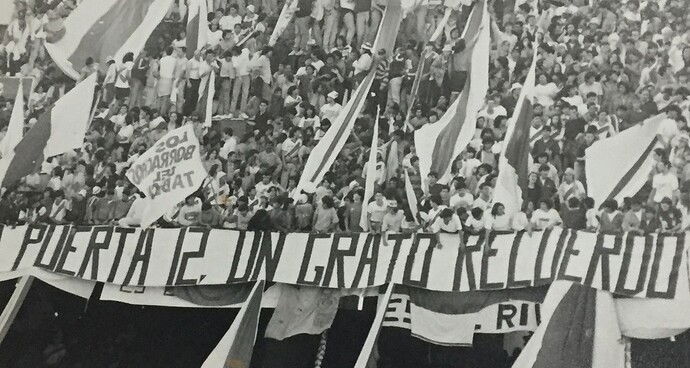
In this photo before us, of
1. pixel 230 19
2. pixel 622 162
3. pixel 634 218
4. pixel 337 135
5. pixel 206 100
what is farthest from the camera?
pixel 230 19

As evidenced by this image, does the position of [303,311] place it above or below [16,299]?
above

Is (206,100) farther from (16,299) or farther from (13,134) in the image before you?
(16,299)

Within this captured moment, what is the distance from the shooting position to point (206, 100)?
6250mm

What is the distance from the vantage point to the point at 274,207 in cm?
588

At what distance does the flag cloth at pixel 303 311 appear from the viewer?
5562mm

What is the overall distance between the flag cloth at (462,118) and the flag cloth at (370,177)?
0.29 meters

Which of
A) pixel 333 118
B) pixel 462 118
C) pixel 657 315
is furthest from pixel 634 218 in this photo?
pixel 333 118

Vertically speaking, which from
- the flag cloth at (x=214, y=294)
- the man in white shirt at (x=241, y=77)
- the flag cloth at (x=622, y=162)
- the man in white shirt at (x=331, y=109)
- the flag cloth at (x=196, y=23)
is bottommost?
the flag cloth at (x=214, y=294)

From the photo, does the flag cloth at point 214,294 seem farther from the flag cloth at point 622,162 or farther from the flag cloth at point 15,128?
the flag cloth at point 622,162

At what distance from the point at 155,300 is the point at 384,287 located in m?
1.66

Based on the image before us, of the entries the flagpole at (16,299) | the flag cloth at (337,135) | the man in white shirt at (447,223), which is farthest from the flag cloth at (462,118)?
the flagpole at (16,299)

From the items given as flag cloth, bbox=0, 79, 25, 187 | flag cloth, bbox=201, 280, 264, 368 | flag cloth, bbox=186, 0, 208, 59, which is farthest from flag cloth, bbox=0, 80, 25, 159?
flag cloth, bbox=201, 280, 264, 368

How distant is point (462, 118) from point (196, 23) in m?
2.19

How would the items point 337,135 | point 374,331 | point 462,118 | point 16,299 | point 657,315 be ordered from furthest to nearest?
point 16,299 < point 337,135 < point 462,118 < point 374,331 < point 657,315
